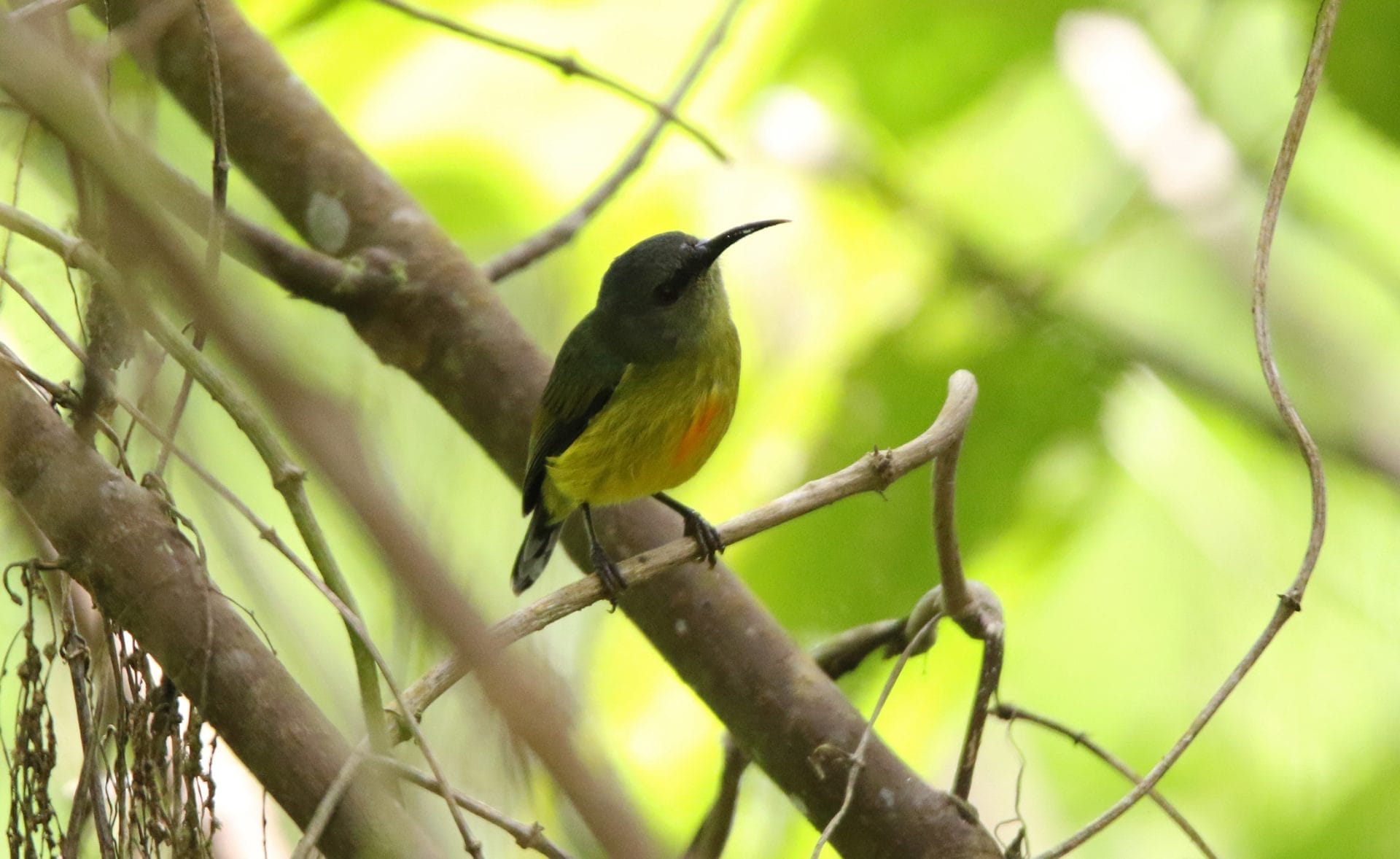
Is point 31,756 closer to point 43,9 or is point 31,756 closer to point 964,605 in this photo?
point 43,9

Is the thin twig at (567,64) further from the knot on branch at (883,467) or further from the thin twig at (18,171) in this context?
the knot on branch at (883,467)

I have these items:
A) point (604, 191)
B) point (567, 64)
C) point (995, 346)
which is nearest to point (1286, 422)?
point (995, 346)

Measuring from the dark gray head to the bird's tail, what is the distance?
0.64 meters

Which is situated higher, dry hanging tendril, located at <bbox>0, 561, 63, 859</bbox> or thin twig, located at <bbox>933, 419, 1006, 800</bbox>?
dry hanging tendril, located at <bbox>0, 561, 63, 859</bbox>

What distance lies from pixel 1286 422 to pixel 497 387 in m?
1.52

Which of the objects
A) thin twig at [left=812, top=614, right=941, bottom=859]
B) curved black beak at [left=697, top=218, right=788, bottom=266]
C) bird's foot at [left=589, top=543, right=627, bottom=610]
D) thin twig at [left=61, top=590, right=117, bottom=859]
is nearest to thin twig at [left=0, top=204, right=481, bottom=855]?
thin twig at [left=61, top=590, right=117, bottom=859]

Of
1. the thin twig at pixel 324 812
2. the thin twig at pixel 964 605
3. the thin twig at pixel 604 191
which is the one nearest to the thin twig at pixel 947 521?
the thin twig at pixel 964 605

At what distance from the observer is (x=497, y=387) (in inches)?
108

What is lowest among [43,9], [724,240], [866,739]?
[866,739]

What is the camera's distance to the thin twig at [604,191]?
303 centimetres

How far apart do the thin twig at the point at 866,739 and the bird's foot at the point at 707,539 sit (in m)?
0.37

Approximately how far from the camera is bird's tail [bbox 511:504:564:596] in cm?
379

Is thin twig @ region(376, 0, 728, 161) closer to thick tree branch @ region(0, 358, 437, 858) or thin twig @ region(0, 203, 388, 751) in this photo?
thin twig @ region(0, 203, 388, 751)

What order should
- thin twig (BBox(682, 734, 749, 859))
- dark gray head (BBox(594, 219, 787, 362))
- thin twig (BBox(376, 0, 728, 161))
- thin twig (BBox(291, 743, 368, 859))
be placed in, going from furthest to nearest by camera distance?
dark gray head (BBox(594, 219, 787, 362)) → thin twig (BBox(376, 0, 728, 161)) → thin twig (BBox(682, 734, 749, 859)) → thin twig (BBox(291, 743, 368, 859))
